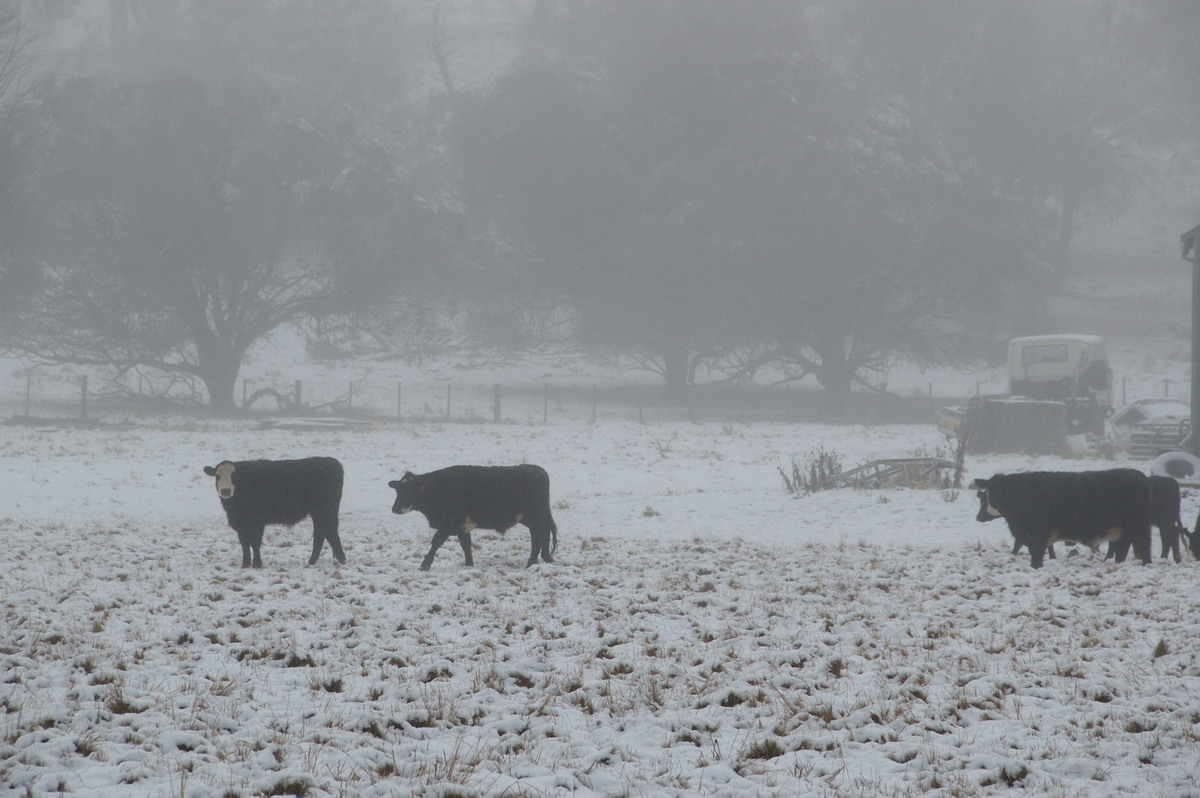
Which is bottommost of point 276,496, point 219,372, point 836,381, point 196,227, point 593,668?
point 593,668

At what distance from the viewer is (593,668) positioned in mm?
6551

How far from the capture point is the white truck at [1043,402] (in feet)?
77.2

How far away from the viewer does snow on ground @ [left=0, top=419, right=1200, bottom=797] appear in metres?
4.80

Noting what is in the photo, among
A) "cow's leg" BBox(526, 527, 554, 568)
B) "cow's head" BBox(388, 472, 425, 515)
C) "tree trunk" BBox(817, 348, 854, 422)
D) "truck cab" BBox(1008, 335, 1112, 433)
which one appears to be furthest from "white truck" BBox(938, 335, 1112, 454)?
"cow's head" BBox(388, 472, 425, 515)

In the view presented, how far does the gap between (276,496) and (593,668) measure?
5.13 m

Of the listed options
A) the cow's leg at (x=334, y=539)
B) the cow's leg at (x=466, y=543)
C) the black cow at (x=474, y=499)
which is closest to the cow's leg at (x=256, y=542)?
the cow's leg at (x=334, y=539)

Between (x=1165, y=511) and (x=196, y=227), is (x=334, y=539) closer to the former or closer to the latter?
(x=1165, y=511)

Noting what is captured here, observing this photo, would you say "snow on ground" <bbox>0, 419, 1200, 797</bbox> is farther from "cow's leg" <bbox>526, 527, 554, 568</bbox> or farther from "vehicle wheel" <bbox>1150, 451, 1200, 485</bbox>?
"vehicle wheel" <bbox>1150, 451, 1200, 485</bbox>

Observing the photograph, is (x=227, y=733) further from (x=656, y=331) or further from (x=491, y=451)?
(x=656, y=331)

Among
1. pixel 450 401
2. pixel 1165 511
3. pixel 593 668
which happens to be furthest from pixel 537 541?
pixel 450 401

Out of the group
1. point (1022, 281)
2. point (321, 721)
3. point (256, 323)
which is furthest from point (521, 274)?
point (321, 721)

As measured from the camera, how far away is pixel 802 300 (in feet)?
130

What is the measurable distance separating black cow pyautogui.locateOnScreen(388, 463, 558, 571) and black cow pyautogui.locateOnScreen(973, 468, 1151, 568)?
16.5 feet

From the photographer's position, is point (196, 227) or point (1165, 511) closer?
point (1165, 511)
